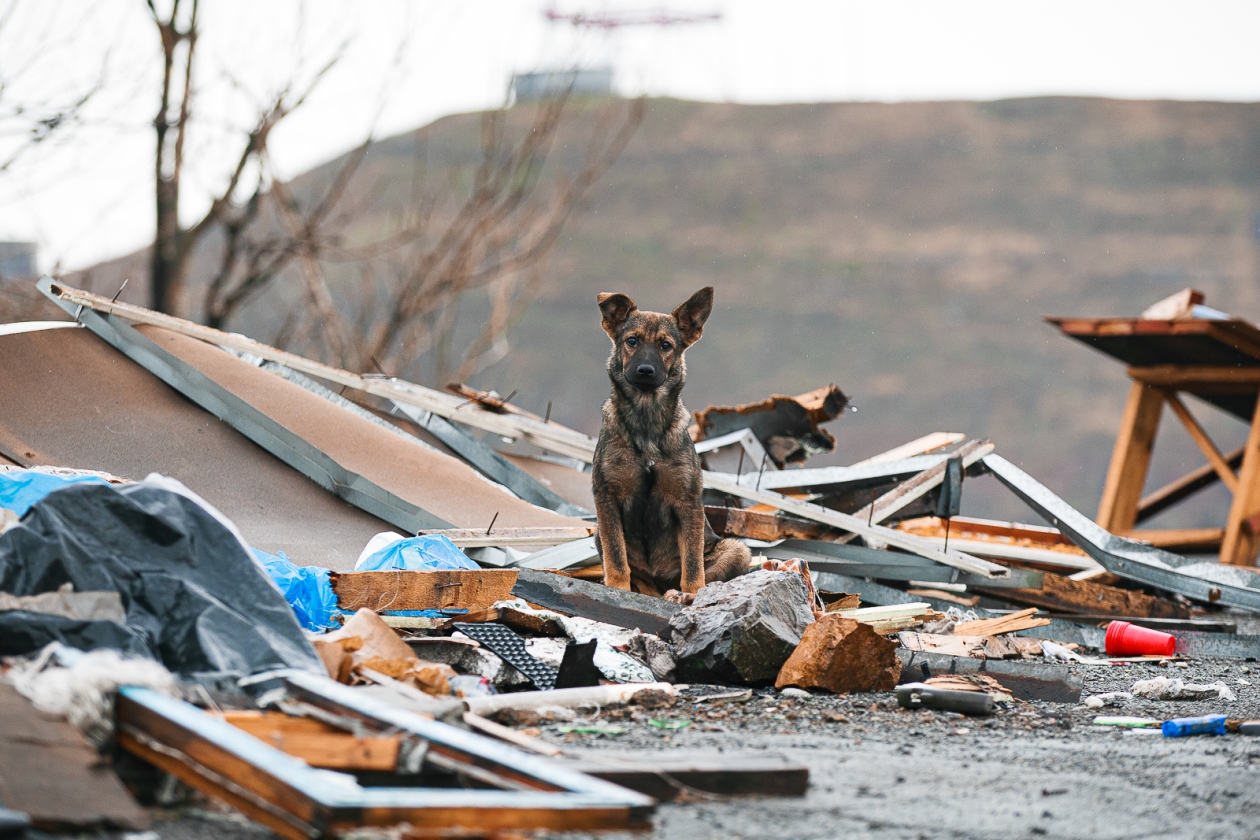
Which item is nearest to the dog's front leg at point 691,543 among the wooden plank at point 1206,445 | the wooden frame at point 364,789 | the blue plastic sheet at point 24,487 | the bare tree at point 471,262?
the blue plastic sheet at point 24,487

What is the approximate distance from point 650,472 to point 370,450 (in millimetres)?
2711

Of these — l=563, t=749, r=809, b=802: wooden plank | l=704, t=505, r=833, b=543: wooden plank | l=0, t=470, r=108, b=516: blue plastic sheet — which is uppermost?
l=704, t=505, r=833, b=543: wooden plank

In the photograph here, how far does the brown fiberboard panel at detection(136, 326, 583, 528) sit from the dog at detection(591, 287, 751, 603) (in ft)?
4.68

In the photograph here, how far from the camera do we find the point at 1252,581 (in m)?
7.50

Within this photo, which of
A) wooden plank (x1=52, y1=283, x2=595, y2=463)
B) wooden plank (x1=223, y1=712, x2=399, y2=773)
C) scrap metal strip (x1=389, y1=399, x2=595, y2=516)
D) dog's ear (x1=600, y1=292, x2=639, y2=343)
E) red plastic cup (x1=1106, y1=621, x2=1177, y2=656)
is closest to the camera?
wooden plank (x1=223, y1=712, x2=399, y2=773)

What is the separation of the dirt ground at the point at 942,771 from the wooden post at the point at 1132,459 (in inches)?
228

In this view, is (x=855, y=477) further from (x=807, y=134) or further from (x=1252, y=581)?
(x=807, y=134)

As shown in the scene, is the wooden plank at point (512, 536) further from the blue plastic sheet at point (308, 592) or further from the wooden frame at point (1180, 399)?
the wooden frame at point (1180, 399)

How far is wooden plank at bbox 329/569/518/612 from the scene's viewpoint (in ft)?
17.0

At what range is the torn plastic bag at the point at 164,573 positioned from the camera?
3373mm

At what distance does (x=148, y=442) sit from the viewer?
7434 mm

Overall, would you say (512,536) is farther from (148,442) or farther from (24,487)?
(24,487)

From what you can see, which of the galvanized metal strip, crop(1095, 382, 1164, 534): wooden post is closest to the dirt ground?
the galvanized metal strip

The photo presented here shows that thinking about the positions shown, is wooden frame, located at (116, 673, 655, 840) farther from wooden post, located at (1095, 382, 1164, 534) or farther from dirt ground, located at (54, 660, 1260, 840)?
wooden post, located at (1095, 382, 1164, 534)
